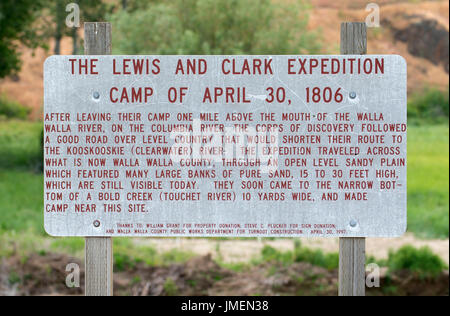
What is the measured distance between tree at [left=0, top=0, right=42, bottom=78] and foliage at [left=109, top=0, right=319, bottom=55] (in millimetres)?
2654

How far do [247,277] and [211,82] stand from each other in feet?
16.2

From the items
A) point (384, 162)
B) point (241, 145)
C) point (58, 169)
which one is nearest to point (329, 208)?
point (384, 162)

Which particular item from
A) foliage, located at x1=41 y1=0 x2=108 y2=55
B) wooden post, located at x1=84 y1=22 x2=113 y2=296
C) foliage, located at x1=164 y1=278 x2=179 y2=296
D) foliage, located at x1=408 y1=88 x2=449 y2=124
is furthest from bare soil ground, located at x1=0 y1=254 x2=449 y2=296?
foliage, located at x1=408 y1=88 x2=449 y2=124

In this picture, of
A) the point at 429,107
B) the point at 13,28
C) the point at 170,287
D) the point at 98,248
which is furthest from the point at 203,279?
the point at 429,107

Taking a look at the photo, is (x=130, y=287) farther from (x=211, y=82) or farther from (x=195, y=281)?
(x=211, y=82)

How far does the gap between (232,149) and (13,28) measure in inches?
459

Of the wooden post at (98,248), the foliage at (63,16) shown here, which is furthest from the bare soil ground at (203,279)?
the foliage at (63,16)

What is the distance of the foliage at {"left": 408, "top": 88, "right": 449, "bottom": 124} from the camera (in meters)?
20.7

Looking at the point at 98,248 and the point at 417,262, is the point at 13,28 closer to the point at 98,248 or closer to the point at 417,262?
the point at 417,262

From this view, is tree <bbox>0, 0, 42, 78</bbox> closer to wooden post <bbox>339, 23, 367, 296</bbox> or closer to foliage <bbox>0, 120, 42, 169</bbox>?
foliage <bbox>0, 120, 42, 169</bbox>

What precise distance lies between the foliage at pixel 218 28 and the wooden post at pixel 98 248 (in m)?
7.91

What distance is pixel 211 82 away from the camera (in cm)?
353

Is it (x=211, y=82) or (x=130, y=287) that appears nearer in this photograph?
(x=211, y=82)

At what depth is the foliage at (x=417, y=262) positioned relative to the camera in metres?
8.09
